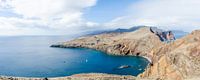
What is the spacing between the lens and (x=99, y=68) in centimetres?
18138

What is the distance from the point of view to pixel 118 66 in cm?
18562

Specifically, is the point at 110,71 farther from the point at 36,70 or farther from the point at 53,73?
the point at 36,70

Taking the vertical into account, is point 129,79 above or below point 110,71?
above

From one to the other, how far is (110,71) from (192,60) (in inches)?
3211

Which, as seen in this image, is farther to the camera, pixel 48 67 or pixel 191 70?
pixel 48 67

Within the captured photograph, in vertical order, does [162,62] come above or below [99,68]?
above

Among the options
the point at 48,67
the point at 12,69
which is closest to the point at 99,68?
the point at 48,67

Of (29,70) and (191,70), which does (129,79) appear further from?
(29,70)

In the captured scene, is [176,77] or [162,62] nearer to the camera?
[176,77]

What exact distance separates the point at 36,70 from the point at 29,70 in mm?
4942

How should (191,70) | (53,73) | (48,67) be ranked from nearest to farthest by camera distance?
(191,70)
(53,73)
(48,67)

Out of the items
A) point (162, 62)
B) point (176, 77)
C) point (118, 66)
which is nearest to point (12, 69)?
point (118, 66)

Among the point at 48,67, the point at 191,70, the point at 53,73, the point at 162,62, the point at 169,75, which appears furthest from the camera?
the point at 48,67

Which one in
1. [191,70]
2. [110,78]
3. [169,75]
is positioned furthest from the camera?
[169,75]
